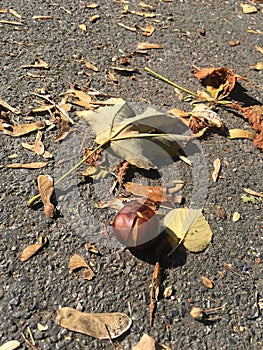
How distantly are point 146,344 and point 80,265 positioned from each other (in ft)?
1.17

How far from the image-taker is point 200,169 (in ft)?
6.87

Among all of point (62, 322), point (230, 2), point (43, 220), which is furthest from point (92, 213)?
point (230, 2)

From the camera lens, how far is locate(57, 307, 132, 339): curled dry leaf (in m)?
1.53

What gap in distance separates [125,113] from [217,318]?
955 millimetres

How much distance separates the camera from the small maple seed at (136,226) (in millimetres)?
1687

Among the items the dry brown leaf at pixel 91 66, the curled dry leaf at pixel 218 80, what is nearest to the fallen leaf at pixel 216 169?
the curled dry leaf at pixel 218 80

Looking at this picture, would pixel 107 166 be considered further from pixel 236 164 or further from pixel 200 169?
pixel 236 164

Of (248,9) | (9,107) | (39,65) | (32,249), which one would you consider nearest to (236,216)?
(32,249)

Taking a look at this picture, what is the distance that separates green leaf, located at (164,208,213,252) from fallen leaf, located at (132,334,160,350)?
382 millimetres

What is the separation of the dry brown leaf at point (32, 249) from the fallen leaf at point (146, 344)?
478 mm

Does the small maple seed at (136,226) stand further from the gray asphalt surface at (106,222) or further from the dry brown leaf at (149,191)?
the dry brown leaf at (149,191)

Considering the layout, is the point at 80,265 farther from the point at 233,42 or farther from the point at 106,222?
the point at 233,42

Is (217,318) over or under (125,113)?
under

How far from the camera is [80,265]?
5.58ft
